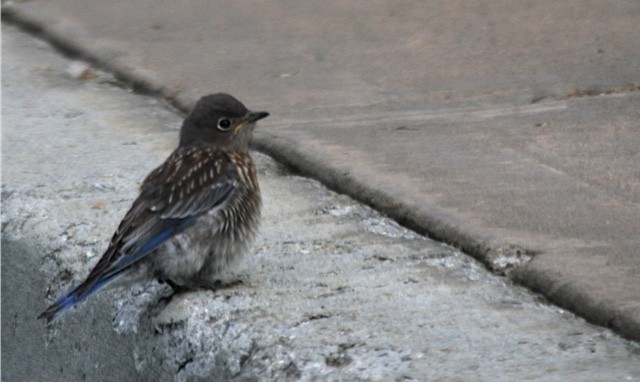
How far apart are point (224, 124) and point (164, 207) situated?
679 mm

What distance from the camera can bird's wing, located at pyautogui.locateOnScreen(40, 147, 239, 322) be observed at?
4336 mm

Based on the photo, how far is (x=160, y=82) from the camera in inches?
275

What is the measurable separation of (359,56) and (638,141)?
2.05 m

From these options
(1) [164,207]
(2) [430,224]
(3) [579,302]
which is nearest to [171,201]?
(1) [164,207]

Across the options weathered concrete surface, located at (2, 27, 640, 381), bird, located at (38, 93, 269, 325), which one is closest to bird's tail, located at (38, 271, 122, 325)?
bird, located at (38, 93, 269, 325)

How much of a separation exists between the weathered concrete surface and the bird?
102mm

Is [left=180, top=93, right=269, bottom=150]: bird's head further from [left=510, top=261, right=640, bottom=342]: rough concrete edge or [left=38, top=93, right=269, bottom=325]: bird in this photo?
[left=510, top=261, right=640, bottom=342]: rough concrete edge

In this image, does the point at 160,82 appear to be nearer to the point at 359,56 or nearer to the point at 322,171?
the point at 359,56

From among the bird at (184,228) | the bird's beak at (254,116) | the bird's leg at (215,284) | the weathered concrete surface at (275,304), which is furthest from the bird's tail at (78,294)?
the bird's beak at (254,116)

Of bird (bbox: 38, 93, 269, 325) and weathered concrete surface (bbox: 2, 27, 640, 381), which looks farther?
bird (bbox: 38, 93, 269, 325)

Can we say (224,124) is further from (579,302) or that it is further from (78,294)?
(579,302)

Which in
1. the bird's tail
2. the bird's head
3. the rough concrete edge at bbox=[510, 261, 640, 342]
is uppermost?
the bird's head

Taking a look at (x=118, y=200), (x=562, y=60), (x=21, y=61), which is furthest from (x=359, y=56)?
(x=118, y=200)

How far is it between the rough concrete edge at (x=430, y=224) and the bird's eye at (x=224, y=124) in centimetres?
47
